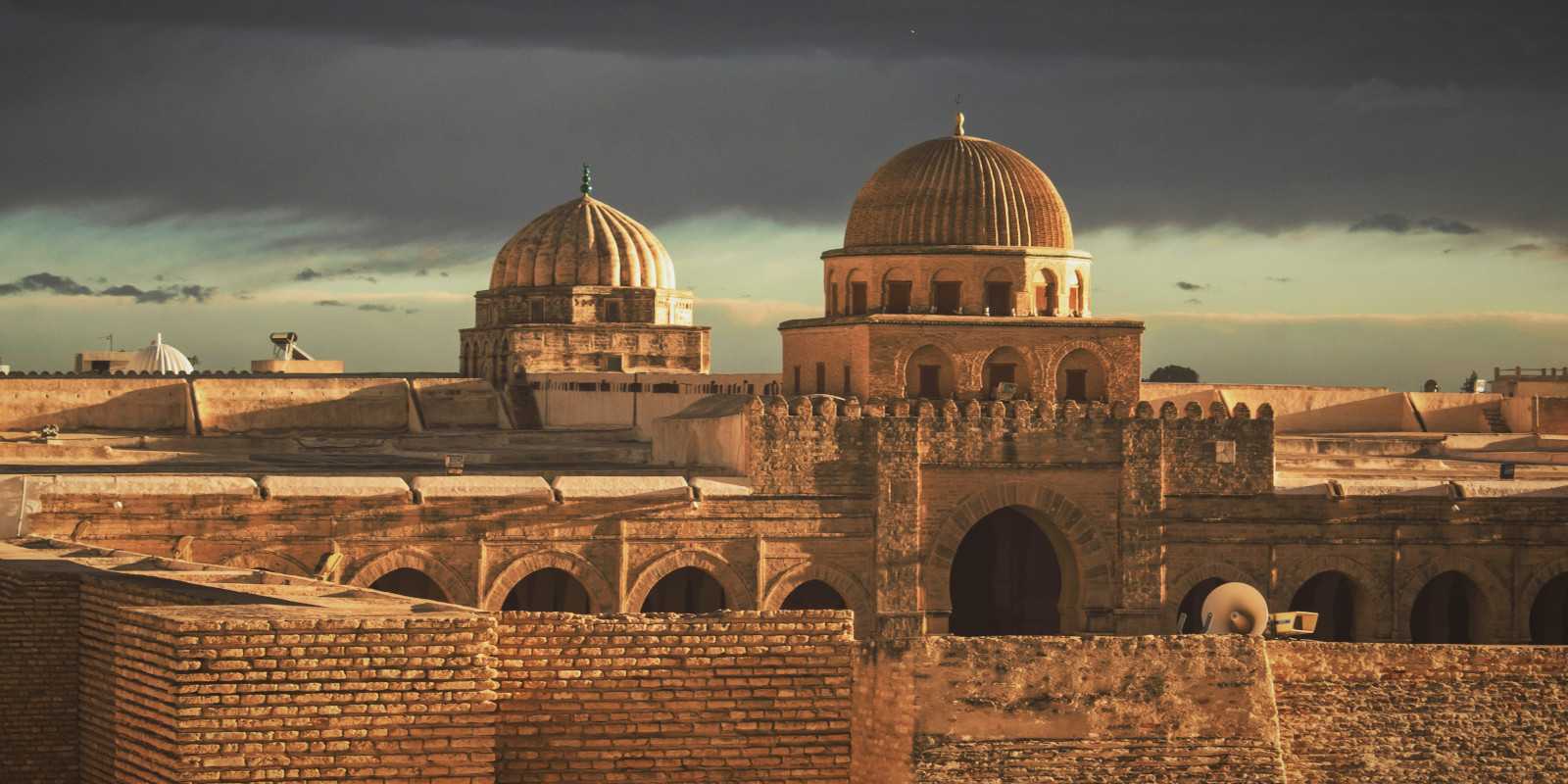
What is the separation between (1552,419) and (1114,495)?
17.4 m

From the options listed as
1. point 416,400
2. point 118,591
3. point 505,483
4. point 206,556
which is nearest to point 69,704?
point 118,591

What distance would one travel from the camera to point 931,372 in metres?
33.9

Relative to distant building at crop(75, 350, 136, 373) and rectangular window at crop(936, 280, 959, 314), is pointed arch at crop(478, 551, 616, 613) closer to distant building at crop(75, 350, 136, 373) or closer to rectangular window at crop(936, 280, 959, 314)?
rectangular window at crop(936, 280, 959, 314)

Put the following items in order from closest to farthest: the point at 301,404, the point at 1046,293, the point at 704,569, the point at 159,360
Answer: the point at 704,569, the point at 1046,293, the point at 301,404, the point at 159,360

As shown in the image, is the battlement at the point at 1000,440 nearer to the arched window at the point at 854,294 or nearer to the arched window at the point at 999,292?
the arched window at the point at 999,292

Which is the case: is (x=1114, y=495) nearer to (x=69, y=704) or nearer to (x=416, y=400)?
(x=69, y=704)

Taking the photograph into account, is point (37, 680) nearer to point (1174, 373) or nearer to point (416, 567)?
point (416, 567)

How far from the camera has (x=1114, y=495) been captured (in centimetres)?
3158

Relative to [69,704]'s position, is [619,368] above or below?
above

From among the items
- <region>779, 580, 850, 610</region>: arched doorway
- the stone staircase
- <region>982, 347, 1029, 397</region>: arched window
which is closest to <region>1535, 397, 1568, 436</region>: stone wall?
the stone staircase

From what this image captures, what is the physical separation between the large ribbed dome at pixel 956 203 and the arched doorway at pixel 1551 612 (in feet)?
29.5

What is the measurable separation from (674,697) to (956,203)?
17757 mm

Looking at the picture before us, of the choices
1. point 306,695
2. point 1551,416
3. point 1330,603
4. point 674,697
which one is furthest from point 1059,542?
point 1551,416

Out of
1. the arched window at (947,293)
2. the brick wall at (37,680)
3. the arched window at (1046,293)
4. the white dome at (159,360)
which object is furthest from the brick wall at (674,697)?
the white dome at (159,360)
